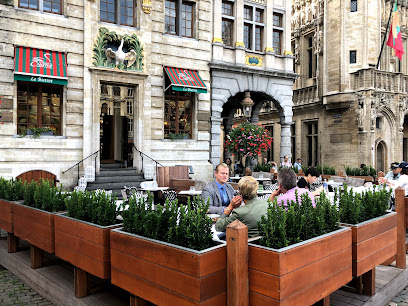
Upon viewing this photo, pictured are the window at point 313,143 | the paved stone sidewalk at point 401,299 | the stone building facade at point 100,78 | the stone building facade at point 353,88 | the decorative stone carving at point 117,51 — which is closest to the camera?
the paved stone sidewalk at point 401,299

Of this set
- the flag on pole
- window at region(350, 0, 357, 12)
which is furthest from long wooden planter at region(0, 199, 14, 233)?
window at region(350, 0, 357, 12)

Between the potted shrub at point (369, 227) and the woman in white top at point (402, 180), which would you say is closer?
the potted shrub at point (369, 227)

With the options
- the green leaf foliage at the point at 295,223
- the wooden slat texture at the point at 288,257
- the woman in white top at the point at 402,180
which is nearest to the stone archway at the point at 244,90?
the woman in white top at the point at 402,180

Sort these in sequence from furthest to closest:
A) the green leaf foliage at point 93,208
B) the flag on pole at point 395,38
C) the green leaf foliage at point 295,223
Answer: the flag on pole at point 395,38
the green leaf foliage at point 93,208
the green leaf foliage at point 295,223

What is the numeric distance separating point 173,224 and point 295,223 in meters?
1.18

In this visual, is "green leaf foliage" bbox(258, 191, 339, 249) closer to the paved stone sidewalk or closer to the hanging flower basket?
the paved stone sidewalk

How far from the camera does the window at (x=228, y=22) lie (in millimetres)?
17453

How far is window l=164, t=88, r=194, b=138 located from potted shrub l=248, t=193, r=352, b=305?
12.2 m

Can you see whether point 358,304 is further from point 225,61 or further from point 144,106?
point 225,61

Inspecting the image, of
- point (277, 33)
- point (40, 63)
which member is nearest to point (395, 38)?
point (277, 33)

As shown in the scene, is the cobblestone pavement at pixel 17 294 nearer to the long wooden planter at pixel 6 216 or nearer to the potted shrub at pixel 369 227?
the long wooden planter at pixel 6 216

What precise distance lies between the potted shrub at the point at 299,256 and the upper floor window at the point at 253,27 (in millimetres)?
15358

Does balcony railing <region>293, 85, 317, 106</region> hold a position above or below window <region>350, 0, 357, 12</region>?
below

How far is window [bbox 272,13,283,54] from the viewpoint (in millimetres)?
19052
